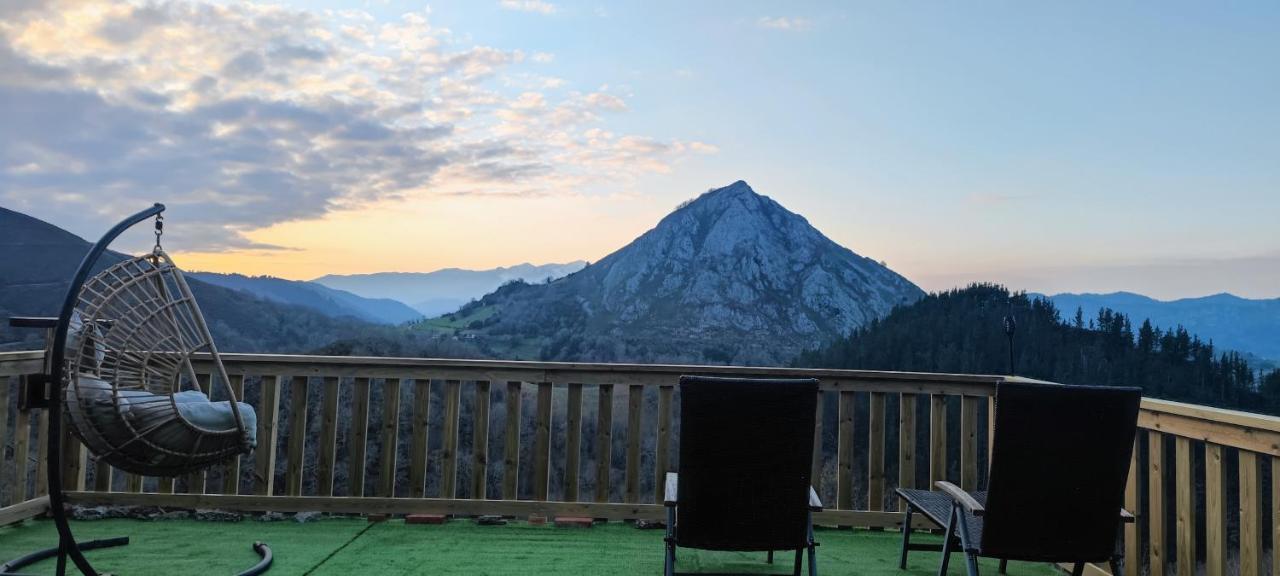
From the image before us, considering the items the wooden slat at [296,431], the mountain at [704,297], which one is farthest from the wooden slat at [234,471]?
the mountain at [704,297]

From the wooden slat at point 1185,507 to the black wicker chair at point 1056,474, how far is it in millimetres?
474

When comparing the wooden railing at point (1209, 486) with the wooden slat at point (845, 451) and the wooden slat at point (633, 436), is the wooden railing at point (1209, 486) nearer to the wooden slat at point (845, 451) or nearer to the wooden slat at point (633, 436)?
the wooden slat at point (845, 451)

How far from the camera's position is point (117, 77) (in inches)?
331

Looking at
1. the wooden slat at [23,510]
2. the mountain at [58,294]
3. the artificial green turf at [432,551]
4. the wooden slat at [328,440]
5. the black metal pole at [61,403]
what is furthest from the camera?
the mountain at [58,294]

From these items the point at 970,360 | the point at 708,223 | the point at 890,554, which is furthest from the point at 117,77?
the point at 708,223

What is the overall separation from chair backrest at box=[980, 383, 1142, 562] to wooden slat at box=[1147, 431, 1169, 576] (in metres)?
0.57

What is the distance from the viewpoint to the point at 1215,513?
8.50 feet

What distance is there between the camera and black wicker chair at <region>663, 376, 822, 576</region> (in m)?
2.38

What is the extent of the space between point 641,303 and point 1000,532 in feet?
186

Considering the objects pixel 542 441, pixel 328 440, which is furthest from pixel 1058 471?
pixel 328 440

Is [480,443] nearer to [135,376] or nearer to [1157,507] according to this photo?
[135,376]

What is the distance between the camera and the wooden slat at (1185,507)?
8.82ft

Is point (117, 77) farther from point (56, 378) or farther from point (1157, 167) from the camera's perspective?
point (1157, 167)

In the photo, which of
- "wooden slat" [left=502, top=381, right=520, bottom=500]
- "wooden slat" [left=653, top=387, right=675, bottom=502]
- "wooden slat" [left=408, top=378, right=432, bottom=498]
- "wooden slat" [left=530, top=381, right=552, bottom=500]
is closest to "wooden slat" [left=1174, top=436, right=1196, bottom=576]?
"wooden slat" [left=653, top=387, right=675, bottom=502]
